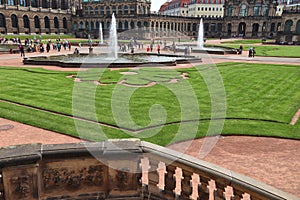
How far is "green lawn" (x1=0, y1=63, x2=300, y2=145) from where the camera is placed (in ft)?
35.2

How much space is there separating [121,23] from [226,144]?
9274 centimetres

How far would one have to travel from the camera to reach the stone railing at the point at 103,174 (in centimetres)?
449

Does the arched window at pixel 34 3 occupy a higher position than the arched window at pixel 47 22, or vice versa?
the arched window at pixel 34 3

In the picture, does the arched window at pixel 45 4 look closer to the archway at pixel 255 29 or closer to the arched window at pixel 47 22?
the arched window at pixel 47 22

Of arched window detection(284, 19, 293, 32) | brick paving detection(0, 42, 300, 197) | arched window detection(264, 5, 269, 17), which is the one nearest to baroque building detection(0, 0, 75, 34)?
arched window detection(264, 5, 269, 17)

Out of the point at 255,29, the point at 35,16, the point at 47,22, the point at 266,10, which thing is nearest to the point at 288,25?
the point at 266,10

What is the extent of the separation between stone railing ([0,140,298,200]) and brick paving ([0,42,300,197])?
3039 millimetres

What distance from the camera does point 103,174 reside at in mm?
5023

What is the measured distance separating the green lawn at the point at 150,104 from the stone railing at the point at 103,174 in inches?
174

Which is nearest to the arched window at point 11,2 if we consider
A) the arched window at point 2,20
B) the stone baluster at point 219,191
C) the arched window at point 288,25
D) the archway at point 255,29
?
the arched window at point 2,20

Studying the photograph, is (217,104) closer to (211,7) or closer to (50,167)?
(50,167)

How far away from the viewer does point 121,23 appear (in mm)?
96688

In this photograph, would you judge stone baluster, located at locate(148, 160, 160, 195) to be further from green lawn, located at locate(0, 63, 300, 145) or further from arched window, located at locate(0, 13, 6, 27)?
arched window, located at locate(0, 13, 6, 27)

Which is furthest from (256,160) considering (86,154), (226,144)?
(86,154)
